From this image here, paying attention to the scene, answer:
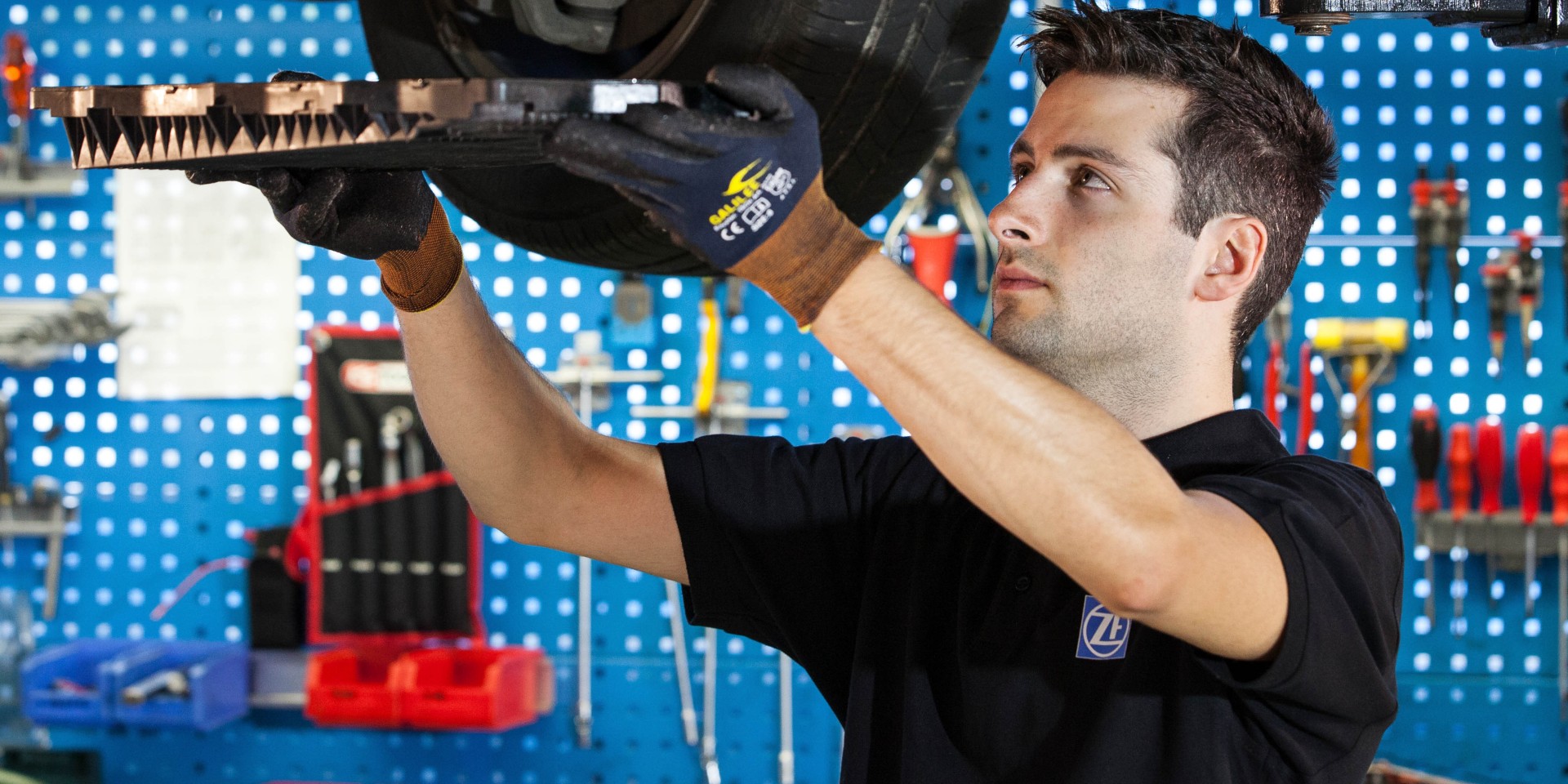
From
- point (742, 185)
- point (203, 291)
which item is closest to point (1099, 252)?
point (742, 185)

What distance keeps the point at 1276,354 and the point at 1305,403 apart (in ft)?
0.36

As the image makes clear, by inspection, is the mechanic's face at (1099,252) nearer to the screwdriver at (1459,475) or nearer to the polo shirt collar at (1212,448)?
the polo shirt collar at (1212,448)

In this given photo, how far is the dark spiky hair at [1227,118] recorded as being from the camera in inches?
42.3

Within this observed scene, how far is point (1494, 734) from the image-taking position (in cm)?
261

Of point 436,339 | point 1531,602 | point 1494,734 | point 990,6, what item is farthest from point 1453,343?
point 436,339

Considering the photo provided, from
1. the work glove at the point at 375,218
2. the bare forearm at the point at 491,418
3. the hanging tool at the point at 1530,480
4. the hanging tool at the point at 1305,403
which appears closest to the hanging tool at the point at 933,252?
the hanging tool at the point at 1305,403

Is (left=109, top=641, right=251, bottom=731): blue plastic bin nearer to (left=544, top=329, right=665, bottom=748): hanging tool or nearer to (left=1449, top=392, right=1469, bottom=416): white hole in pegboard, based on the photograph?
(left=544, top=329, right=665, bottom=748): hanging tool

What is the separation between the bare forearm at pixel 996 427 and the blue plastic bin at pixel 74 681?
7.80 feet

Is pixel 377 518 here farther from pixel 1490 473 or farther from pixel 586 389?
pixel 1490 473

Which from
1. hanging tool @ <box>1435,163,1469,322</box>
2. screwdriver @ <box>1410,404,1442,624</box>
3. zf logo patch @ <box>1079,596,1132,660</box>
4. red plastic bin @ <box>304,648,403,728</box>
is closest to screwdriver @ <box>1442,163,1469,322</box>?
hanging tool @ <box>1435,163,1469,322</box>

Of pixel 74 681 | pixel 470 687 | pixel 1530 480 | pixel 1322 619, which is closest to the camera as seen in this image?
pixel 1322 619

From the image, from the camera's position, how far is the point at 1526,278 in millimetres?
2523

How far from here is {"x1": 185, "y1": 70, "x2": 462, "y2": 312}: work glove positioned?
0.93 m

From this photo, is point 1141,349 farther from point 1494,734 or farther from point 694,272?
point 1494,734
